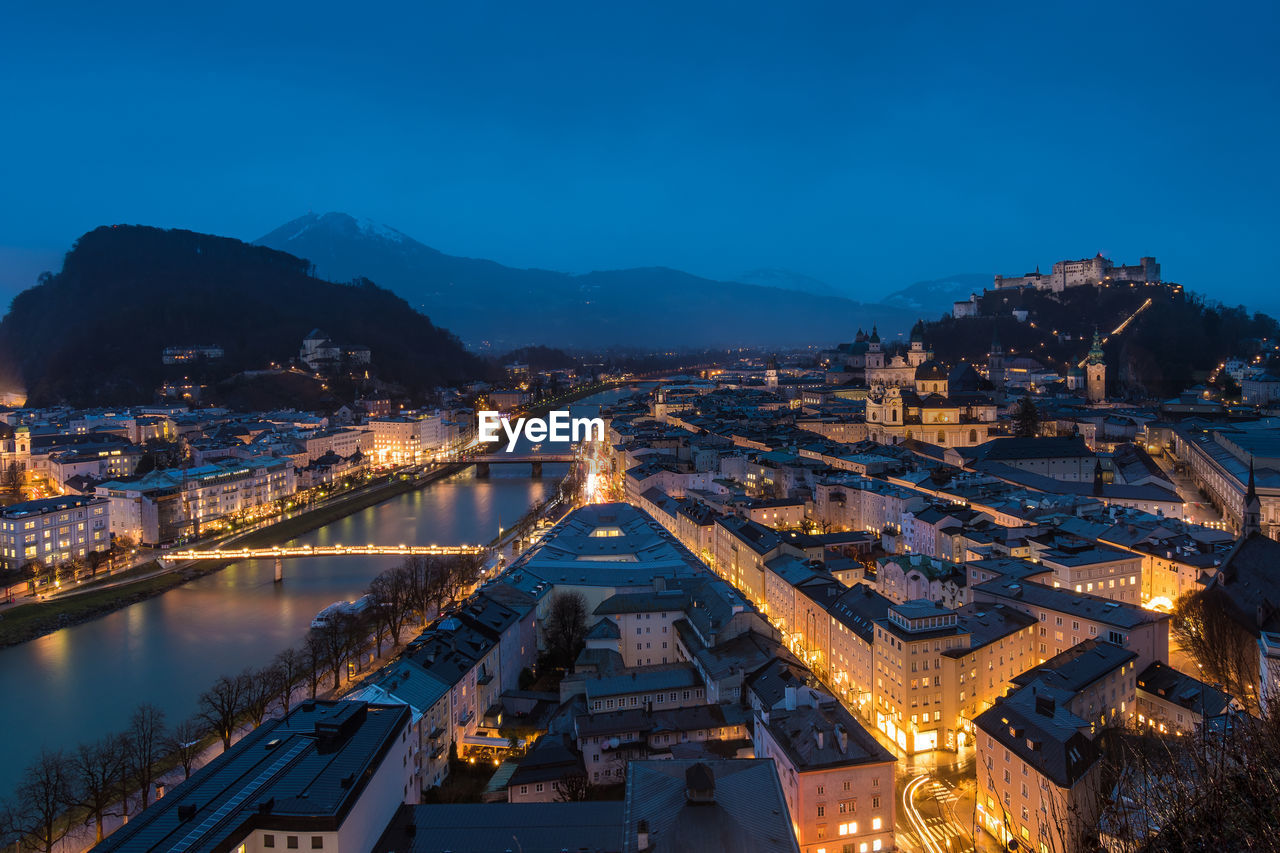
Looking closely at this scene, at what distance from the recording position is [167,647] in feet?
26.1

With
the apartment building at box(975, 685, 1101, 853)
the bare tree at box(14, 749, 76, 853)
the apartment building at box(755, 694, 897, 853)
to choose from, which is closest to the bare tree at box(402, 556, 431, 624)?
the bare tree at box(14, 749, 76, 853)

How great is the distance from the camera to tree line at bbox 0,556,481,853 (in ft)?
15.5

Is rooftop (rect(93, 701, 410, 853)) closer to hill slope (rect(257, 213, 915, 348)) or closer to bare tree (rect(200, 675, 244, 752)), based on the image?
bare tree (rect(200, 675, 244, 752))

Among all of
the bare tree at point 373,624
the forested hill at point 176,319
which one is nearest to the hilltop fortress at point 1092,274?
the forested hill at point 176,319

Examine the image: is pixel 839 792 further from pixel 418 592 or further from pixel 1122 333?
pixel 1122 333

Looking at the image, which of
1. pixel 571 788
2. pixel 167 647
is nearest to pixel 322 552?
pixel 167 647

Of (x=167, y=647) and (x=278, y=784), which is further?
(x=167, y=647)

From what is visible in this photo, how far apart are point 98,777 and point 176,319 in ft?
88.6

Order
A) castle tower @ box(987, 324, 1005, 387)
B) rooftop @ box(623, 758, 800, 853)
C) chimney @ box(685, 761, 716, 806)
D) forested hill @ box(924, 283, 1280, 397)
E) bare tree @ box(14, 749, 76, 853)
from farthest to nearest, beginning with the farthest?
castle tower @ box(987, 324, 1005, 387) < forested hill @ box(924, 283, 1280, 397) < bare tree @ box(14, 749, 76, 853) < chimney @ box(685, 761, 716, 806) < rooftop @ box(623, 758, 800, 853)

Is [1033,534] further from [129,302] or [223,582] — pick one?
[129,302]

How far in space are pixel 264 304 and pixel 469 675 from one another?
30444mm

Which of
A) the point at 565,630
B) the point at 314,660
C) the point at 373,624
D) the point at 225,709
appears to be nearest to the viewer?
the point at 225,709

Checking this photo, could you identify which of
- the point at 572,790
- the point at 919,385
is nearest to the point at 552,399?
the point at 919,385

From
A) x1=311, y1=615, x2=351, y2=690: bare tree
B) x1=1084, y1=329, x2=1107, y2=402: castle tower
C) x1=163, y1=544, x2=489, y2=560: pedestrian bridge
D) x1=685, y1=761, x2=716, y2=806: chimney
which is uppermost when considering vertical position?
x1=1084, y1=329, x2=1107, y2=402: castle tower
